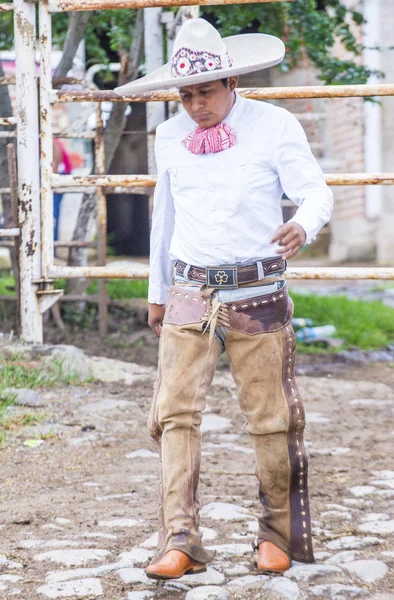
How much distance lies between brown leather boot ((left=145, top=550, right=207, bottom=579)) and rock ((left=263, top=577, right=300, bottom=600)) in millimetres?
246

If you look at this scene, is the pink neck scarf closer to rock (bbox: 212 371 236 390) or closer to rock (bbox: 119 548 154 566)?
rock (bbox: 119 548 154 566)

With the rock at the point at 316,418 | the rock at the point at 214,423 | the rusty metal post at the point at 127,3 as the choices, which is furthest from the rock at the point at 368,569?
the rusty metal post at the point at 127,3

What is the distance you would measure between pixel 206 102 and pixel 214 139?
0.12 m

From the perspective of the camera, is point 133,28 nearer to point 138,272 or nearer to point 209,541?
point 138,272

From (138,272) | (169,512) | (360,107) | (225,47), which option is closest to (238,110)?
(225,47)

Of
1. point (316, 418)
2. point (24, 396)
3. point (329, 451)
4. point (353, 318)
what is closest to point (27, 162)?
point (24, 396)

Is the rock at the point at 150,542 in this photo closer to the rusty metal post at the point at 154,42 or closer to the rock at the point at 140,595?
the rock at the point at 140,595

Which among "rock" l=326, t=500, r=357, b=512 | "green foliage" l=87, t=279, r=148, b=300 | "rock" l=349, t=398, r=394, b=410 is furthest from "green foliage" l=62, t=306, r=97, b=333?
"rock" l=326, t=500, r=357, b=512

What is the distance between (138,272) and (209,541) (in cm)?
232

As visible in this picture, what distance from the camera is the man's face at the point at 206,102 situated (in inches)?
119

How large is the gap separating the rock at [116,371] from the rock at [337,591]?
3127mm

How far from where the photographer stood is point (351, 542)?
11.2 feet

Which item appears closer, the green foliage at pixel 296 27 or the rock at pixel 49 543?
the rock at pixel 49 543

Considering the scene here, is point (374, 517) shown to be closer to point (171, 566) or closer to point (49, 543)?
point (171, 566)
